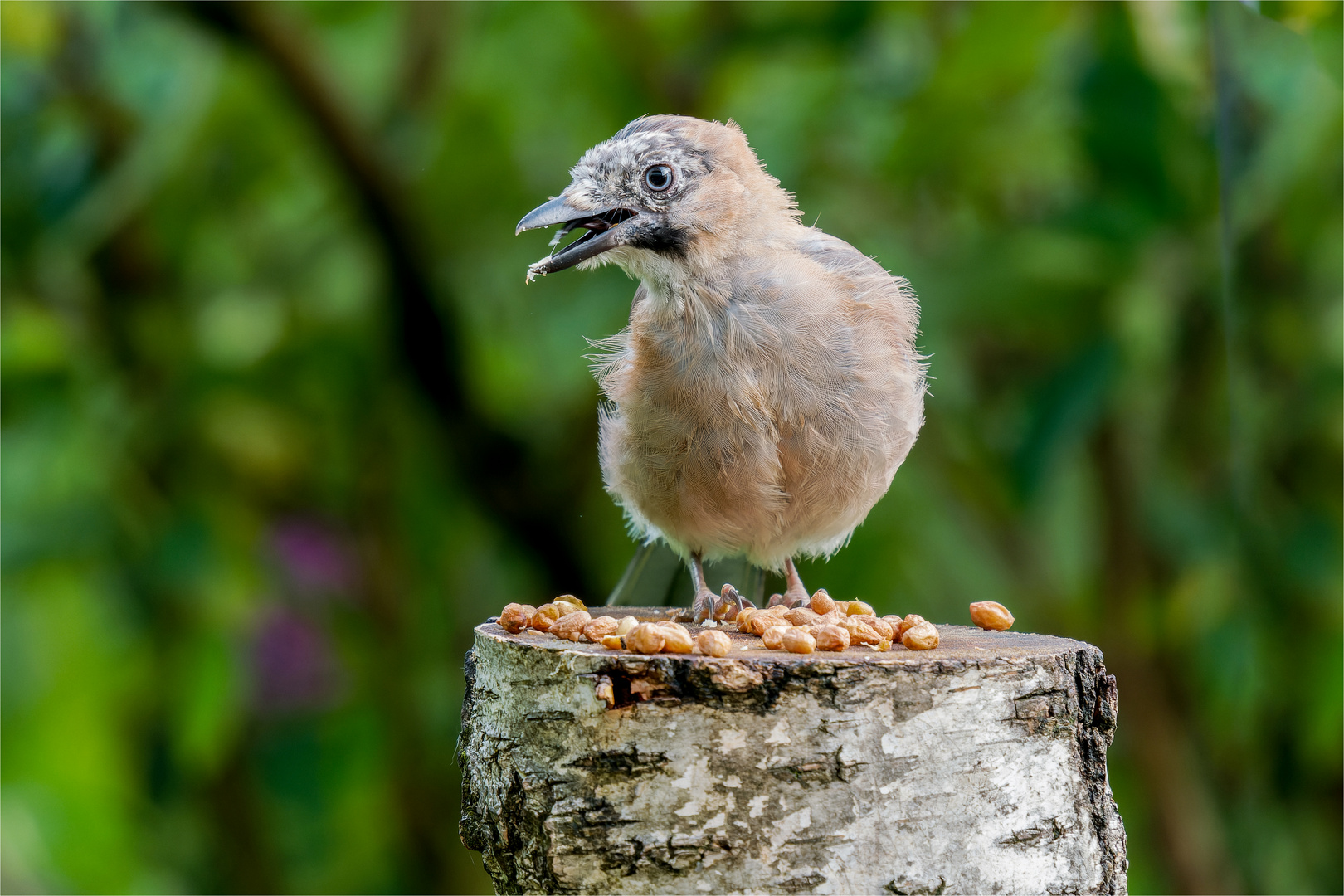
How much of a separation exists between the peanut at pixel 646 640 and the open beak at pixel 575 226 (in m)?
1.09

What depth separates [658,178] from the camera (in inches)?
121

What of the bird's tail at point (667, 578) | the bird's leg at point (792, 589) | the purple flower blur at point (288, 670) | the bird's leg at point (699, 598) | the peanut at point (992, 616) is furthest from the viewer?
the purple flower blur at point (288, 670)

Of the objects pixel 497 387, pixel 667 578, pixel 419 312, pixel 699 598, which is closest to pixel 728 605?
pixel 699 598

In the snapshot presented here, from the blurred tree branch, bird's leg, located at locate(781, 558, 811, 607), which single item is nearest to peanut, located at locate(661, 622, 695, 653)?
bird's leg, located at locate(781, 558, 811, 607)

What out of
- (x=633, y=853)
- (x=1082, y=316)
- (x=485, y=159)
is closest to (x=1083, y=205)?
(x=1082, y=316)

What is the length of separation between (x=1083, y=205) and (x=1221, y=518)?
4.75 ft

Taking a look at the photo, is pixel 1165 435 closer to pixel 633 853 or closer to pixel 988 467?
pixel 988 467

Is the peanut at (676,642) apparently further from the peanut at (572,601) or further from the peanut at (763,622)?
the peanut at (572,601)

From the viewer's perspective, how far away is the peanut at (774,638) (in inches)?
84.8

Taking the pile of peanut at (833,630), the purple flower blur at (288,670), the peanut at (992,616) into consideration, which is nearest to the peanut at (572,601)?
the pile of peanut at (833,630)

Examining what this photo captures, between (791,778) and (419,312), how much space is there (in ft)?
10.4

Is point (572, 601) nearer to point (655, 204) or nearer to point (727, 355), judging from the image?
point (727, 355)

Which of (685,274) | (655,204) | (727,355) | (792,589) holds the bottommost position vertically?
(792,589)

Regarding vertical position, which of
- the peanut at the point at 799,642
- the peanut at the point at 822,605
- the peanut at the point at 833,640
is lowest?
the peanut at the point at 799,642
